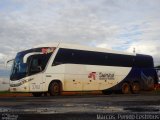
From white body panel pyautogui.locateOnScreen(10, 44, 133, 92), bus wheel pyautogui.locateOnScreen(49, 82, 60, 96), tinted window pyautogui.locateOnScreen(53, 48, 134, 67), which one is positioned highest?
tinted window pyautogui.locateOnScreen(53, 48, 134, 67)

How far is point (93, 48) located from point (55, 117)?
1988 centimetres

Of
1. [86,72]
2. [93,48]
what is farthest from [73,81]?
[93,48]

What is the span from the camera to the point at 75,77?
26734 mm

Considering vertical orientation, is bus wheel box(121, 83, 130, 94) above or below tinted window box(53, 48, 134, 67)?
below

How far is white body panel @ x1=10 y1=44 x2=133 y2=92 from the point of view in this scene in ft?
80.5

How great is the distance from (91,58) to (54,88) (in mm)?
4204

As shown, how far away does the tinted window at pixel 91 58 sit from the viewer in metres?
25.5

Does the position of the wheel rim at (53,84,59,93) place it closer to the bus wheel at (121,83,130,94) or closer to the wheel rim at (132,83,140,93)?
the bus wheel at (121,83,130,94)

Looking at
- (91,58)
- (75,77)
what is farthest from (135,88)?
(75,77)

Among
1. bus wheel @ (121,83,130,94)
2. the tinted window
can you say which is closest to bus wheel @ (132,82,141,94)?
bus wheel @ (121,83,130,94)

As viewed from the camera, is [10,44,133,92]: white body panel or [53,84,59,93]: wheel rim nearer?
[10,44,133,92]: white body panel


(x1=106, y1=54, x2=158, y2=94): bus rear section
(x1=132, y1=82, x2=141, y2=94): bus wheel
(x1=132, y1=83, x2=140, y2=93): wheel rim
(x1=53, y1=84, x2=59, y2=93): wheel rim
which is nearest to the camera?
(x1=53, y1=84, x2=59, y2=93): wheel rim

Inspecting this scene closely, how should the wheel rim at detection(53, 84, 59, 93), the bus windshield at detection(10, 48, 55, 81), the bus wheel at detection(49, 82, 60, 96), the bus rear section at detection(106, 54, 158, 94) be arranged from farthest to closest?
1. the bus rear section at detection(106, 54, 158, 94)
2. the wheel rim at detection(53, 84, 59, 93)
3. the bus wheel at detection(49, 82, 60, 96)
4. the bus windshield at detection(10, 48, 55, 81)

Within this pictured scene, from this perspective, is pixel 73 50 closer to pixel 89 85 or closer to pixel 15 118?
pixel 89 85
